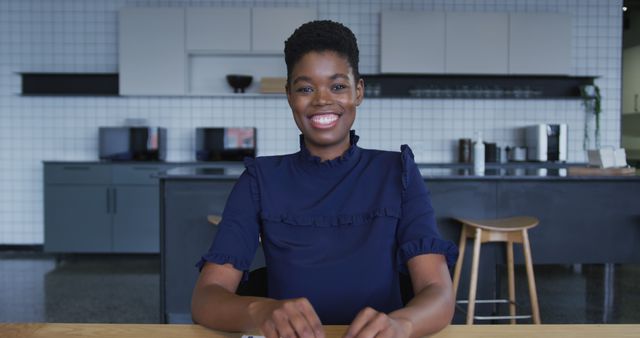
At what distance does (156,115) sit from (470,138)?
2973mm

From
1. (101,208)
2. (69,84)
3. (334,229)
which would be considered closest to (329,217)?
(334,229)

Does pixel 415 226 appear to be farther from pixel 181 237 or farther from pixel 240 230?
pixel 181 237

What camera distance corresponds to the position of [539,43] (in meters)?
5.49

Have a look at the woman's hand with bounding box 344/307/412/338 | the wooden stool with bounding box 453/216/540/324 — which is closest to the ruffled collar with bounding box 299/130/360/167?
the woman's hand with bounding box 344/307/412/338

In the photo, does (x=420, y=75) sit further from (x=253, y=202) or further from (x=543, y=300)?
(x=253, y=202)

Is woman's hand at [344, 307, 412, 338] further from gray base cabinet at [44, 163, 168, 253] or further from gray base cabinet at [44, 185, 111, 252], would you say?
gray base cabinet at [44, 185, 111, 252]

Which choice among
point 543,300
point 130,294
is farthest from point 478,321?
point 130,294

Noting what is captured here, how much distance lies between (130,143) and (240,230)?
4.54m

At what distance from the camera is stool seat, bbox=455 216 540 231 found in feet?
9.87

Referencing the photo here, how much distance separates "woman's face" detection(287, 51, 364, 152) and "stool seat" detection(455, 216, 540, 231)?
1.95 metres

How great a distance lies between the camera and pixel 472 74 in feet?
18.2

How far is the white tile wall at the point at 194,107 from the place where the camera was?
5.73 m

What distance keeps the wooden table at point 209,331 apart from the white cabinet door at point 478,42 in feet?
15.5

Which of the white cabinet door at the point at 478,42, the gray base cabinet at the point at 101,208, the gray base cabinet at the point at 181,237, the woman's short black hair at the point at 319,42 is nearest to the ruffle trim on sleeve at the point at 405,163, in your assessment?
the woman's short black hair at the point at 319,42
